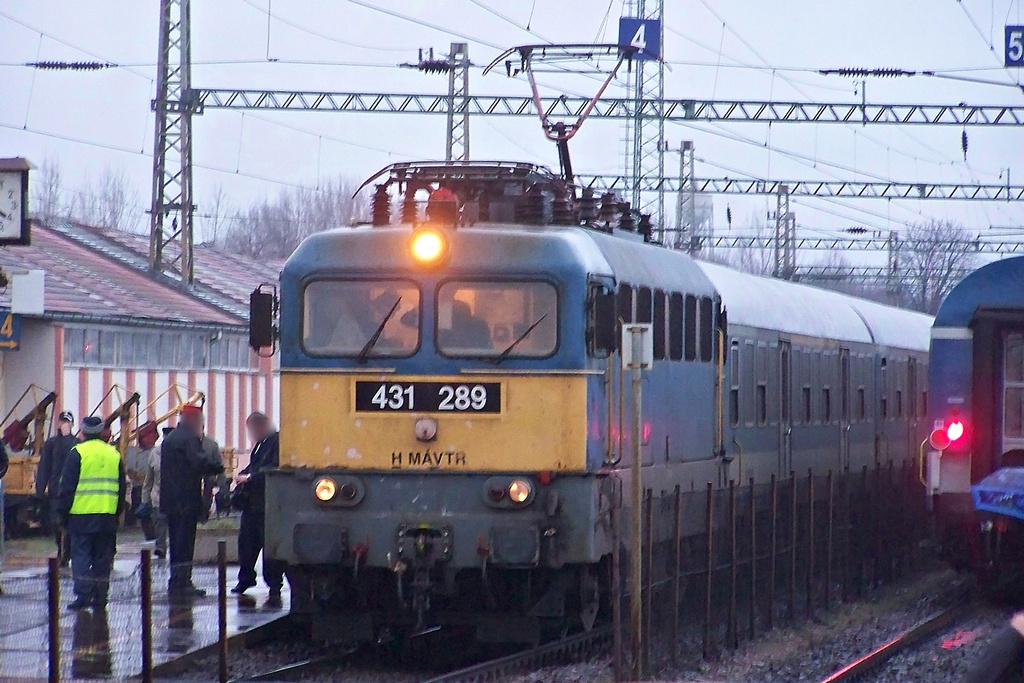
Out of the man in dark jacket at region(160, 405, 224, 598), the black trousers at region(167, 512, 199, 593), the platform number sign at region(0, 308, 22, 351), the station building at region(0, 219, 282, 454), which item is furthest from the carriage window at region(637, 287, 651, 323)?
the station building at region(0, 219, 282, 454)

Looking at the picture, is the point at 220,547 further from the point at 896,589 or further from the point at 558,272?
the point at 896,589

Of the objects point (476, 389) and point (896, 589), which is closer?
point (476, 389)

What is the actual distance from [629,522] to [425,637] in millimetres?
2428

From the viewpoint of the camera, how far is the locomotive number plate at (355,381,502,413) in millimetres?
12469

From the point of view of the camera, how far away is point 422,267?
41.7 ft

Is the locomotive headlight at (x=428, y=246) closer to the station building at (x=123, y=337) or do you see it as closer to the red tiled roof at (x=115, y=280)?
the station building at (x=123, y=337)

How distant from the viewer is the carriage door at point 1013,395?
52.5ft

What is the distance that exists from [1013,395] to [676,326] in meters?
3.44

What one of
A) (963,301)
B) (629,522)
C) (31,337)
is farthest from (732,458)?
(31,337)

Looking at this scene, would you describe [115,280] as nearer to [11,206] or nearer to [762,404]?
[762,404]

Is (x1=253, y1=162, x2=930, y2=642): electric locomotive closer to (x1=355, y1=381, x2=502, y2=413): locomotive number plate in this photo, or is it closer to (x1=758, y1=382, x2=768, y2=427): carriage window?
(x1=355, y1=381, x2=502, y2=413): locomotive number plate

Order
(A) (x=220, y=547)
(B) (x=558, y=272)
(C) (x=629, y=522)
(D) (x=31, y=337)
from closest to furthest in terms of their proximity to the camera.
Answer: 1. (A) (x=220, y=547)
2. (B) (x=558, y=272)
3. (C) (x=629, y=522)
4. (D) (x=31, y=337)

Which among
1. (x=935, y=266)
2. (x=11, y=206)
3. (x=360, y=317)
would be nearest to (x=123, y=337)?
(x=11, y=206)

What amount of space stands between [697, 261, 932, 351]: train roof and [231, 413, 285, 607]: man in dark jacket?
4290 millimetres
